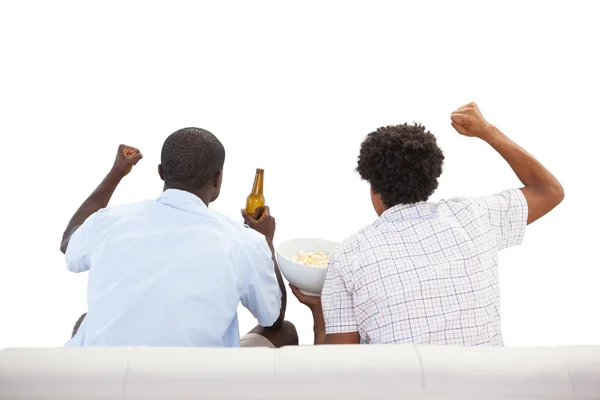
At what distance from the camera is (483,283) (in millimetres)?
1903

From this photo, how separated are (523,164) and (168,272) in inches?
51.5

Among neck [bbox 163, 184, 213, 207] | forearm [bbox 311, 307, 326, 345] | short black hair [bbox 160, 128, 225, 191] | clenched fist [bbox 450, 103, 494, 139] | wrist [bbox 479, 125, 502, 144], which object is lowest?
forearm [bbox 311, 307, 326, 345]

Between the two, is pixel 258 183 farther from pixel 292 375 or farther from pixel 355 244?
pixel 292 375

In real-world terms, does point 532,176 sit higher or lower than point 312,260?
higher

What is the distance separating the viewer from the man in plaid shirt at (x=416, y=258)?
1.85 m

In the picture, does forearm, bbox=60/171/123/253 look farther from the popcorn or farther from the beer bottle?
the popcorn

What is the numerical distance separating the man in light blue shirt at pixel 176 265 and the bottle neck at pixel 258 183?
17.3 inches

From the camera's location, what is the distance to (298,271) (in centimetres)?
225

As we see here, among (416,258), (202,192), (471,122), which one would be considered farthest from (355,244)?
(471,122)

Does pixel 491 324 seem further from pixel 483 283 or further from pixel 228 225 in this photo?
pixel 228 225

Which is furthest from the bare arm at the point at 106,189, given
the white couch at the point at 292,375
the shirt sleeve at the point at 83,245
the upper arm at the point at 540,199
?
the upper arm at the point at 540,199

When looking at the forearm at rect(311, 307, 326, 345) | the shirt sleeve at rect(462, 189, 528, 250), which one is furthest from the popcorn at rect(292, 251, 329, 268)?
the shirt sleeve at rect(462, 189, 528, 250)

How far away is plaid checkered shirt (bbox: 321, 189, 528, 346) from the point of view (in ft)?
6.05

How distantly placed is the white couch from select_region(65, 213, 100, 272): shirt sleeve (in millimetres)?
551
